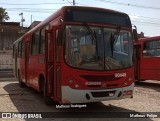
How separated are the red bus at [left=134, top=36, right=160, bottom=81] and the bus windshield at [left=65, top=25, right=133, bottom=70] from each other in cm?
823

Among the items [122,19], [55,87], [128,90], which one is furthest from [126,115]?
[122,19]

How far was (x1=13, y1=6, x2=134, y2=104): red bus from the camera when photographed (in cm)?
948

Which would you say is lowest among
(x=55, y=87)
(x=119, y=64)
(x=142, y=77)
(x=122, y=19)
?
(x=142, y=77)

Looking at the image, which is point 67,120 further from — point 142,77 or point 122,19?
point 142,77

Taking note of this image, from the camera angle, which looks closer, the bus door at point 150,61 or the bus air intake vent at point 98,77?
the bus air intake vent at point 98,77

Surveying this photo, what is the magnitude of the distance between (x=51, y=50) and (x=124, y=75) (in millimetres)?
2486

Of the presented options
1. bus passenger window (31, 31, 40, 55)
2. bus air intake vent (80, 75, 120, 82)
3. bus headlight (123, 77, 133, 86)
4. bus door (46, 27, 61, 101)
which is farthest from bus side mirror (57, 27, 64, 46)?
bus passenger window (31, 31, 40, 55)

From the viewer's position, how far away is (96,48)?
9.77m

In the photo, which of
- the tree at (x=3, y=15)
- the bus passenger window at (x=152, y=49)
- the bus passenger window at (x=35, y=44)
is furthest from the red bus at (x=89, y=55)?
the tree at (x=3, y=15)

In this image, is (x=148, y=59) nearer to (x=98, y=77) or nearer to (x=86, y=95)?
(x=98, y=77)

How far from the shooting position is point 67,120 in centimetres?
930

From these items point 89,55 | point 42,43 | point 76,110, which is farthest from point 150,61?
point 89,55

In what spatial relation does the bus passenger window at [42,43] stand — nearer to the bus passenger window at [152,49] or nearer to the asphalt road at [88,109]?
the asphalt road at [88,109]

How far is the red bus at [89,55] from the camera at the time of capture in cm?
948
